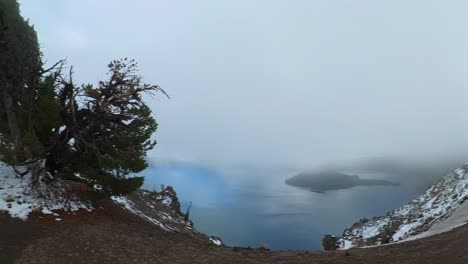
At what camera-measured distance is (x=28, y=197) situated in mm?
14445

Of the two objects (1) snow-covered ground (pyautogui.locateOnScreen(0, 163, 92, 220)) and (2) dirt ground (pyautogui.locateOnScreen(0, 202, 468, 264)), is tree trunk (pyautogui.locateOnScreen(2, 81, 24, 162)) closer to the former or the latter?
(1) snow-covered ground (pyautogui.locateOnScreen(0, 163, 92, 220))

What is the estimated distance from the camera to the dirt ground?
11375 millimetres

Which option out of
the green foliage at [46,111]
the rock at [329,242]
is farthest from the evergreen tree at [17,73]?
the rock at [329,242]

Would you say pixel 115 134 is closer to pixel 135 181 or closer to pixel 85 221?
pixel 135 181

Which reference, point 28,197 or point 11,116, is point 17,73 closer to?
point 11,116

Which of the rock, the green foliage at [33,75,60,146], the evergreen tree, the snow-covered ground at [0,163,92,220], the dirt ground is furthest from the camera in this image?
the rock

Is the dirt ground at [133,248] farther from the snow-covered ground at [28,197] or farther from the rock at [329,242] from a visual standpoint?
the rock at [329,242]

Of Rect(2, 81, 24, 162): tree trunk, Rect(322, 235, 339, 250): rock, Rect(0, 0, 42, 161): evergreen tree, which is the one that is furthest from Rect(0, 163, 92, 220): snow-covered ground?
Rect(322, 235, 339, 250): rock

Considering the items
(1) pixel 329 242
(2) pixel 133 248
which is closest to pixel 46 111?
(2) pixel 133 248

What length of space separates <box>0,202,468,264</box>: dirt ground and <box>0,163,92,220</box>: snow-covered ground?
524 millimetres

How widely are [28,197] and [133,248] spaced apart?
4588 millimetres

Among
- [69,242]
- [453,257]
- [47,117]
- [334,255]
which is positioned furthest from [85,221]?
[453,257]

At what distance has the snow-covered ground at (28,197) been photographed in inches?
541

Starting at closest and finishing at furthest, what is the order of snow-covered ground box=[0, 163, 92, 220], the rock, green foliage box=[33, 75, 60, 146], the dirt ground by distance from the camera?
the dirt ground
snow-covered ground box=[0, 163, 92, 220]
green foliage box=[33, 75, 60, 146]
the rock
